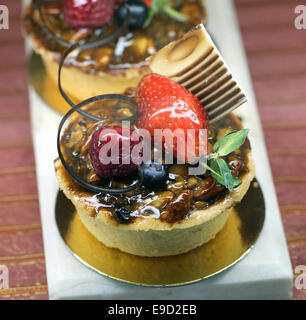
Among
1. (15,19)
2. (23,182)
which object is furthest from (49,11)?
(23,182)

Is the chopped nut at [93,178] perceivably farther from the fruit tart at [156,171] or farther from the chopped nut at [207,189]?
the chopped nut at [207,189]

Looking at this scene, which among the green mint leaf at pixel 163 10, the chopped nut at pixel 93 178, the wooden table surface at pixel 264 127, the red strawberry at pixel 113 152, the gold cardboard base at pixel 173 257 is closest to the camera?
the red strawberry at pixel 113 152

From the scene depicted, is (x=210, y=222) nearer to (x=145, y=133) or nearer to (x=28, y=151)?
(x=145, y=133)

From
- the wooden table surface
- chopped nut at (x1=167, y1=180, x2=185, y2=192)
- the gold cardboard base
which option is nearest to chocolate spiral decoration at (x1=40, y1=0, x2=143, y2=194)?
chopped nut at (x1=167, y1=180, x2=185, y2=192)

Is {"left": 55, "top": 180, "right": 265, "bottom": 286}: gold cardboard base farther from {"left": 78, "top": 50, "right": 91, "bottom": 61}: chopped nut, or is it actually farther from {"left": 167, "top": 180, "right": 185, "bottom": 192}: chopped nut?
{"left": 78, "top": 50, "right": 91, "bottom": 61}: chopped nut

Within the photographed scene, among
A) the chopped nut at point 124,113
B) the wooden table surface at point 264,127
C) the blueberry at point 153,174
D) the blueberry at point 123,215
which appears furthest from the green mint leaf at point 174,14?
the blueberry at point 123,215

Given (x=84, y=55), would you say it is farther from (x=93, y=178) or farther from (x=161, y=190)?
(x=161, y=190)

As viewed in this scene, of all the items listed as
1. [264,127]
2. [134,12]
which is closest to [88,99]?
[134,12]
